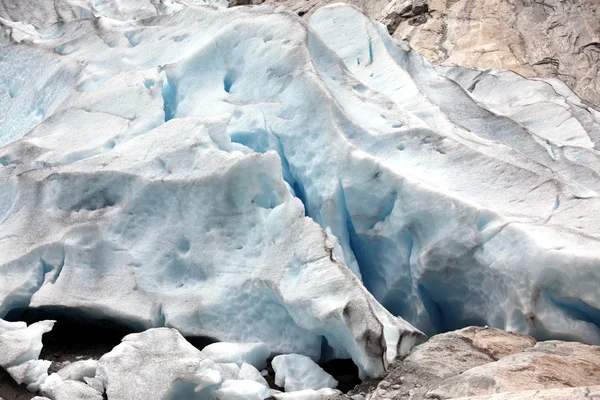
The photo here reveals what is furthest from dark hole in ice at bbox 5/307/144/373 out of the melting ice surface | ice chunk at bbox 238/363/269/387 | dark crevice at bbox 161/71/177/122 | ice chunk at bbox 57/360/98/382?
dark crevice at bbox 161/71/177/122

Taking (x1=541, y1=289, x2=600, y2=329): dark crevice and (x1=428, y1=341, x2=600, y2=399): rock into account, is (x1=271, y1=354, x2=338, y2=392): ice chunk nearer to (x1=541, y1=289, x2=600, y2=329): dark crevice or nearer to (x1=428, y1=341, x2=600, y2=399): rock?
(x1=428, y1=341, x2=600, y2=399): rock

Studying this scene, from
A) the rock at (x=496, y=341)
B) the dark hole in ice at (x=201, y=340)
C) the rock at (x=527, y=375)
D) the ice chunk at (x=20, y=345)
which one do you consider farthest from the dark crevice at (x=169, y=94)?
the rock at (x=527, y=375)

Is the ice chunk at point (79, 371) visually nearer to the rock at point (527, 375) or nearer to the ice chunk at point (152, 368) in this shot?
the ice chunk at point (152, 368)

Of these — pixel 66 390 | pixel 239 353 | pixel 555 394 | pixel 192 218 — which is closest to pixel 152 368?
pixel 66 390

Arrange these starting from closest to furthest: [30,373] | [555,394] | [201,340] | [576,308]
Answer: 1. [555,394]
2. [30,373]
3. [576,308]
4. [201,340]

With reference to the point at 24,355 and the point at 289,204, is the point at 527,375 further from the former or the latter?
the point at 24,355
